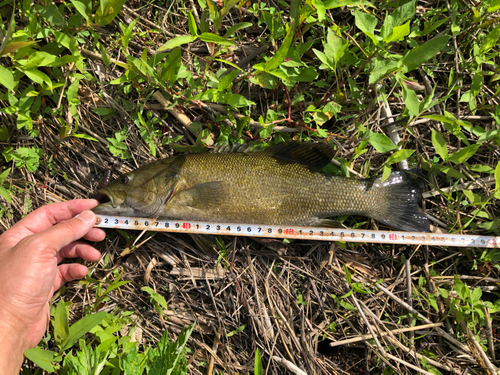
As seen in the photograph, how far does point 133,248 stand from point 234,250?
1213 millimetres

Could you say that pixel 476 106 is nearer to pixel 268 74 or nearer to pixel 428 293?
pixel 428 293

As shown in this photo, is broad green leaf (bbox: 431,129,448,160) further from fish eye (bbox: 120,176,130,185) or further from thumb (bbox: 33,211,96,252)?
thumb (bbox: 33,211,96,252)

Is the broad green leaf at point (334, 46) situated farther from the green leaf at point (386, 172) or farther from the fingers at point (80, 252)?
the fingers at point (80, 252)

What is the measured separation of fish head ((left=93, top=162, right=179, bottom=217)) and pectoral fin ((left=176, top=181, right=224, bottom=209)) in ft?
0.50

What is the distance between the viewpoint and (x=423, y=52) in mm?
3127

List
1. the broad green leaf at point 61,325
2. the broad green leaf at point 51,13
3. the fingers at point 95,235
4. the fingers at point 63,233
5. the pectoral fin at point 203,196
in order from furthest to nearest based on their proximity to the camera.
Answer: the fingers at point 95,235, the pectoral fin at point 203,196, the broad green leaf at point 51,13, the broad green leaf at point 61,325, the fingers at point 63,233

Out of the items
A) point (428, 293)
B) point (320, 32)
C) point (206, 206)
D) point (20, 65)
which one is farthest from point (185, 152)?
point (428, 293)

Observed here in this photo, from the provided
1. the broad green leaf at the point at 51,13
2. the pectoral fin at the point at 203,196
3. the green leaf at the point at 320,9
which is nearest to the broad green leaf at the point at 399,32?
the green leaf at the point at 320,9

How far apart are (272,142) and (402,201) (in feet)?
5.62

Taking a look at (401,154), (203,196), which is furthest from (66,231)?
(401,154)

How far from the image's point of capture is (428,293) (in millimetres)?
3805

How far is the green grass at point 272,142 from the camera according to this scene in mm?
3676

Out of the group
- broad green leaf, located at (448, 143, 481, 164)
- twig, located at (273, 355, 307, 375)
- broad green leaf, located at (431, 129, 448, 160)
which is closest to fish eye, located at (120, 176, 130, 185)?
twig, located at (273, 355, 307, 375)

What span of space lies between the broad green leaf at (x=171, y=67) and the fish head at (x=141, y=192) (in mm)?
993
